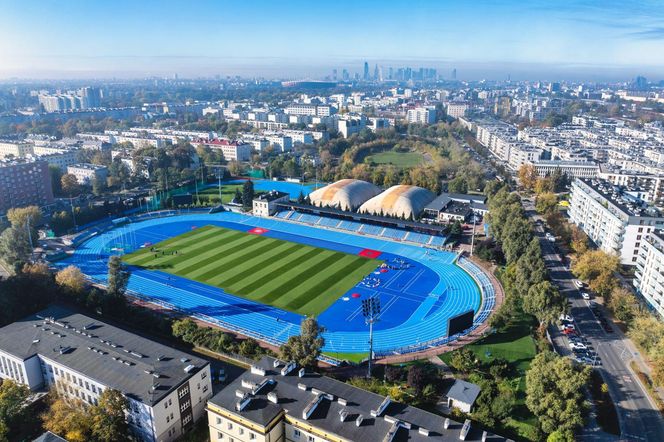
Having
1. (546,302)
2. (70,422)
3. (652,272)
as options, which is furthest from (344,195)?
(70,422)

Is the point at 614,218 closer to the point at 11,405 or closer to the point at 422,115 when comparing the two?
the point at 11,405

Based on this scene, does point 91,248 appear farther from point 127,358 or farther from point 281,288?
point 127,358

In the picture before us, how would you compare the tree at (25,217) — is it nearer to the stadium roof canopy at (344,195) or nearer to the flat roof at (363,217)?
the flat roof at (363,217)

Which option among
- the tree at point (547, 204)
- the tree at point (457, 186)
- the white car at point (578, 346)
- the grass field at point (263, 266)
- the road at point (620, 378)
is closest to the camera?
the road at point (620, 378)

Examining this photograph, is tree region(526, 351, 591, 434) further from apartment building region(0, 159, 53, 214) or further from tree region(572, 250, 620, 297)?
apartment building region(0, 159, 53, 214)

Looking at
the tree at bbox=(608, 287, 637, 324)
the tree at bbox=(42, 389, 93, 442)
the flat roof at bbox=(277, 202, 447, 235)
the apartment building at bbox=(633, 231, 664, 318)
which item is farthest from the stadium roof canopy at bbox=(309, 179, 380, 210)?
the tree at bbox=(42, 389, 93, 442)

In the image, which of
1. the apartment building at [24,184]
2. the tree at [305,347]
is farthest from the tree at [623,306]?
the apartment building at [24,184]

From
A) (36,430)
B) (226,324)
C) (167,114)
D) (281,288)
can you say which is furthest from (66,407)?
(167,114)
